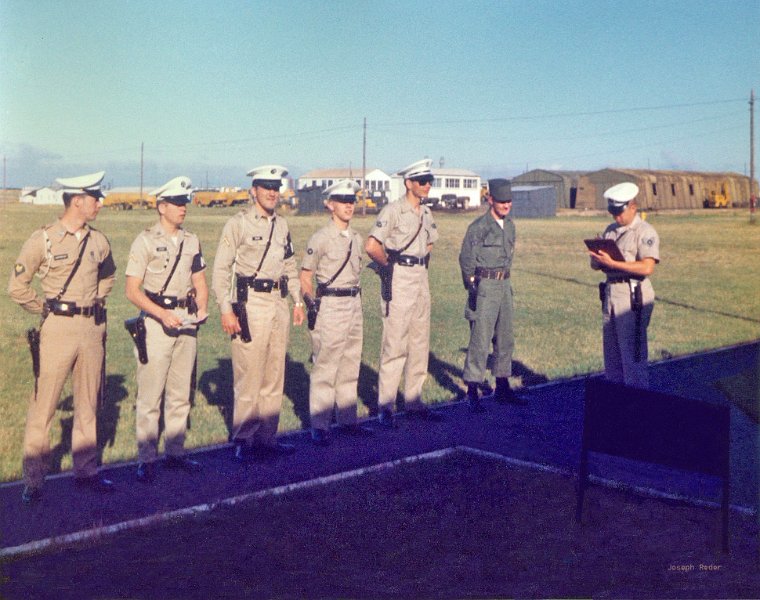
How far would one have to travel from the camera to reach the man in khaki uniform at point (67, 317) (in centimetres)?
588

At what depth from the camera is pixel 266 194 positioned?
695 centimetres

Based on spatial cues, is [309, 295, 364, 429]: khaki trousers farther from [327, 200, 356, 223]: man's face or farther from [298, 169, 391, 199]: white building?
[298, 169, 391, 199]: white building

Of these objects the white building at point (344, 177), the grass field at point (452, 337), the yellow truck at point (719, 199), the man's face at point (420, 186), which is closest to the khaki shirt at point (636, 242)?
the man's face at point (420, 186)

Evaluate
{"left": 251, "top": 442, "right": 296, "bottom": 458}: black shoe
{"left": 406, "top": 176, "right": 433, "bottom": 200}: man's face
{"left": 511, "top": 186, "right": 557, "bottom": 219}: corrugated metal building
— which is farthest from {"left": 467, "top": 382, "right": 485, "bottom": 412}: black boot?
{"left": 511, "top": 186, "right": 557, "bottom": 219}: corrugated metal building

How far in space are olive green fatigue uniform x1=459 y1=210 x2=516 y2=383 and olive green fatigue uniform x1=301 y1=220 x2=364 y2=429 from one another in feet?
5.22

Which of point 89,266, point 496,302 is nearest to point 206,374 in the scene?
point 496,302

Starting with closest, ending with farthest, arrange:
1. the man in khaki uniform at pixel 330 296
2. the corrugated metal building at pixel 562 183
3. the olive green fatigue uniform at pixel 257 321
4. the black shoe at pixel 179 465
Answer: the black shoe at pixel 179 465
the olive green fatigue uniform at pixel 257 321
the man in khaki uniform at pixel 330 296
the corrugated metal building at pixel 562 183

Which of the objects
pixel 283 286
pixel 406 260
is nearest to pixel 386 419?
pixel 406 260

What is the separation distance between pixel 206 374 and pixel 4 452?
357 centimetres

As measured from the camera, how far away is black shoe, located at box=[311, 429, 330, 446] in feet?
24.4

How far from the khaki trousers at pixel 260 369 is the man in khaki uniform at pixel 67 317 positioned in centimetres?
125

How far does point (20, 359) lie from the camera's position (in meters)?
11.6

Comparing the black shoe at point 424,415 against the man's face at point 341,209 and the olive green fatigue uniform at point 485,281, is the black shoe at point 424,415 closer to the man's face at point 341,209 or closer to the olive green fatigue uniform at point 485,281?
the olive green fatigue uniform at point 485,281

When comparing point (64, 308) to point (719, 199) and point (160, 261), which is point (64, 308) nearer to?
point (160, 261)
